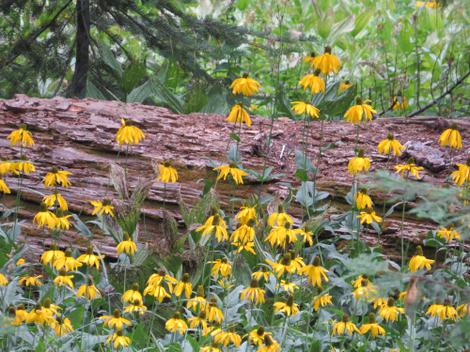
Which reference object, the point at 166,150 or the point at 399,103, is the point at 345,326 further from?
the point at 399,103

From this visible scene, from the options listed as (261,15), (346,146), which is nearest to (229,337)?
(346,146)

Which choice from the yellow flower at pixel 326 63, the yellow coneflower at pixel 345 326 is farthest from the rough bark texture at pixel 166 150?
the yellow coneflower at pixel 345 326

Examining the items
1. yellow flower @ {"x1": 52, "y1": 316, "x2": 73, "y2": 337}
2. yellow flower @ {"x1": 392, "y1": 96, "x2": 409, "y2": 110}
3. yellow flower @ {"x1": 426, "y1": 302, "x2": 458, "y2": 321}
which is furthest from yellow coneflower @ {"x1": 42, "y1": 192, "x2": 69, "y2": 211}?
yellow flower @ {"x1": 392, "y1": 96, "x2": 409, "y2": 110}

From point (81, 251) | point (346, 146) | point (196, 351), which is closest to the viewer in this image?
point (196, 351)

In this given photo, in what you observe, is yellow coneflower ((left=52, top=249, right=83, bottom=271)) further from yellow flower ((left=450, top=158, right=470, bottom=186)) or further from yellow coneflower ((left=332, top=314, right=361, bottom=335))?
yellow flower ((left=450, top=158, right=470, bottom=186))

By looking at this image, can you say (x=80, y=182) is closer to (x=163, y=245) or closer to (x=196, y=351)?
(x=163, y=245)

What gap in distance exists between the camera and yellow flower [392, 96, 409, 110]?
16.9ft

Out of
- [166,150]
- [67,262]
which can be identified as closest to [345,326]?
[67,262]

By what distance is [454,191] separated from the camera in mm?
1685

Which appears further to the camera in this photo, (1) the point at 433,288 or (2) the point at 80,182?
(2) the point at 80,182

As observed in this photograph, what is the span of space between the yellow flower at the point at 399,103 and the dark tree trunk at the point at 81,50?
2090mm

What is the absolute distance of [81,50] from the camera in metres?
5.34

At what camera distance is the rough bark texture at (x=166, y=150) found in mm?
4043

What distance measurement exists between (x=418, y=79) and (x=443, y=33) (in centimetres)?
40
